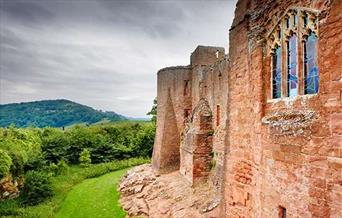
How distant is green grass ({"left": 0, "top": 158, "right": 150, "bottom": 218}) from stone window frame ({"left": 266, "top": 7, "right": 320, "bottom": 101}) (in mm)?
19366

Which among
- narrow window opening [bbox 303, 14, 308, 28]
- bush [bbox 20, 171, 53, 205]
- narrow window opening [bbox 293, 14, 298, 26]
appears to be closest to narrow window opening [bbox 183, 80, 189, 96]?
bush [bbox 20, 171, 53, 205]

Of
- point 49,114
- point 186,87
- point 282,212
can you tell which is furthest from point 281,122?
point 49,114

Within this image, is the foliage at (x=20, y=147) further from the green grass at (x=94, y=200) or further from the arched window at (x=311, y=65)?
the arched window at (x=311, y=65)

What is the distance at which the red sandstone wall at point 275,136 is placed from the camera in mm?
4875

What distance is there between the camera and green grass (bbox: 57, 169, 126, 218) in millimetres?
21359

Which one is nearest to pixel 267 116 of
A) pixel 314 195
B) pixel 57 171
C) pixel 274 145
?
pixel 274 145

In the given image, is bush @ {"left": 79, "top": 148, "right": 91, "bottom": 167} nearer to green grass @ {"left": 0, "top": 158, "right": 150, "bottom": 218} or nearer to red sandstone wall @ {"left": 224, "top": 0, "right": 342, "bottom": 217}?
green grass @ {"left": 0, "top": 158, "right": 150, "bottom": 218}

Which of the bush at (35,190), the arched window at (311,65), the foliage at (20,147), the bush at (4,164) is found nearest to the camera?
the arched window at (311,65)

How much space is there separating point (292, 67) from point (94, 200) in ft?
67.7

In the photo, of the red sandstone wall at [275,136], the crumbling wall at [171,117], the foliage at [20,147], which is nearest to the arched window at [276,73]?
the red sandstone wall at [275,136]

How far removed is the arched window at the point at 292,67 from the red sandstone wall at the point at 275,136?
23 centimetres

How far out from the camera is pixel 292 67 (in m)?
6.42

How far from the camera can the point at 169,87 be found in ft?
87.1

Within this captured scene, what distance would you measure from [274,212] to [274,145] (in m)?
1.21
